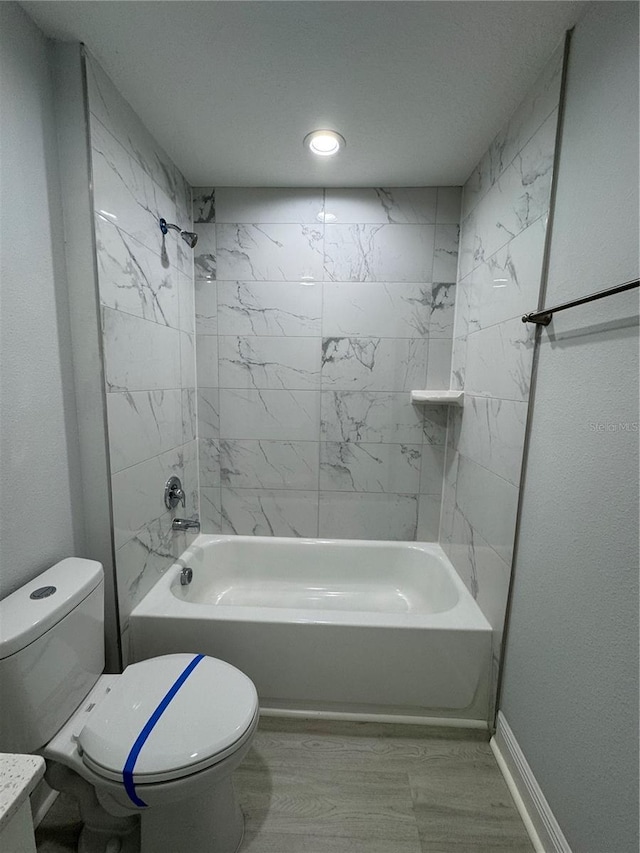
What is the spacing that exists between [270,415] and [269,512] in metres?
0.59

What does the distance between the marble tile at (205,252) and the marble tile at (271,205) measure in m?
0.11

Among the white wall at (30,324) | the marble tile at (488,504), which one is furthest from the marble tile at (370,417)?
the white wall at (30,324)

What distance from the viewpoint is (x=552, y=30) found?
3.34ft

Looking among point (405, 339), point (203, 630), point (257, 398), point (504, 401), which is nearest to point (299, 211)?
point (405, 339)

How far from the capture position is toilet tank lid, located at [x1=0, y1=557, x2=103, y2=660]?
34.0 inches

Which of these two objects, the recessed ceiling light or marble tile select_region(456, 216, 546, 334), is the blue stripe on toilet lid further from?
the recessed ceiling light

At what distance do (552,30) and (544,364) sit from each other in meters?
0.94

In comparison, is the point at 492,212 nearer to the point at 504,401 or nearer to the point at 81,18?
the point at 504,401

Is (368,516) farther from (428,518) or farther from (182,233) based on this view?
(182,233)

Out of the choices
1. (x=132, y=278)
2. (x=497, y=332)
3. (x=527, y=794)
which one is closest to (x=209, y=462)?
(x=132, y=278)

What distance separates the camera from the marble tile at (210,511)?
217cm

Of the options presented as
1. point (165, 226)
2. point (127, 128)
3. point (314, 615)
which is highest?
point (127, 128)

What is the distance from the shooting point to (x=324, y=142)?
1.50 m

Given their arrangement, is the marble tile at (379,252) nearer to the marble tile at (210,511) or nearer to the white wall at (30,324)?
the white wall at (30,324)
